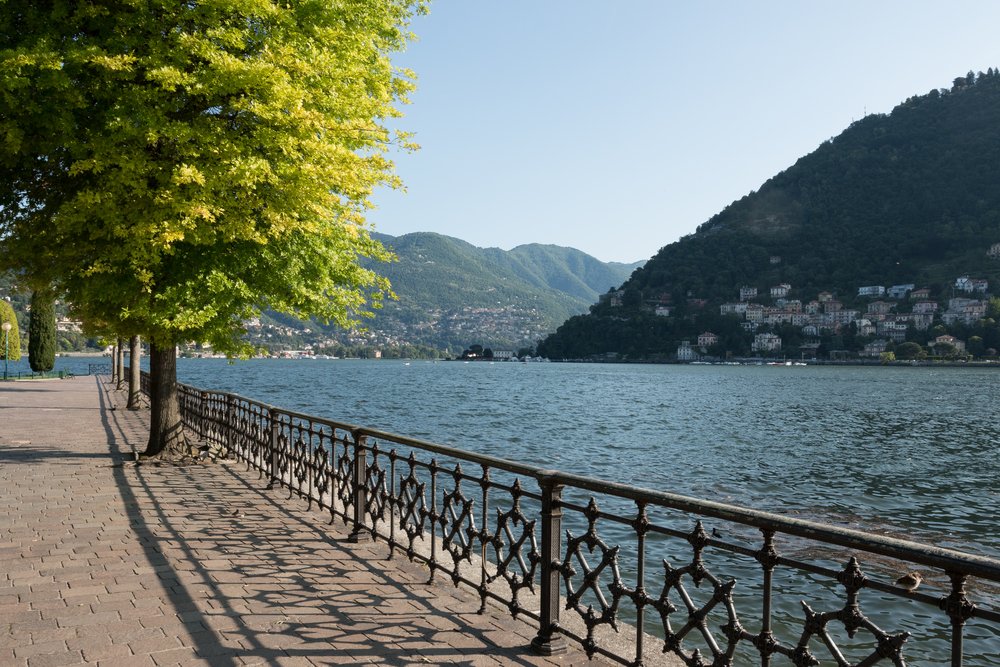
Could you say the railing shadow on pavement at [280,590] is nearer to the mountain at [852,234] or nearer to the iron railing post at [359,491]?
the iron railing post at [359,491]

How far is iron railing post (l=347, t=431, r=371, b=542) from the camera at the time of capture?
25.4ft

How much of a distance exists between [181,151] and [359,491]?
549 centimetres

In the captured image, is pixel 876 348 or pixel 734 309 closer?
pixel 876 348

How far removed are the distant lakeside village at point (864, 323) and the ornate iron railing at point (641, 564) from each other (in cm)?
14737

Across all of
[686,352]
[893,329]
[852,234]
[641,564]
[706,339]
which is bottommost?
[641,564]

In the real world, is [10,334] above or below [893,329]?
below

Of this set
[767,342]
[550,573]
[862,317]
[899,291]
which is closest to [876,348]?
[862,317]

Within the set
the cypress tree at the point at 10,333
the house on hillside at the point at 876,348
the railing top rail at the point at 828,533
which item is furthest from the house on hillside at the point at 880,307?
the railing top rail at the point at 828,533

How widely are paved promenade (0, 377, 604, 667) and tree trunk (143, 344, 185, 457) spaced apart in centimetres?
236

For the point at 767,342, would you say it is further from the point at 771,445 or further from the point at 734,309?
the point at 771,445

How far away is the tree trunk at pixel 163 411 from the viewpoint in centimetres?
1299

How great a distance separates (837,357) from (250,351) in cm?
16821

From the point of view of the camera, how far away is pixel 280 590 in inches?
234

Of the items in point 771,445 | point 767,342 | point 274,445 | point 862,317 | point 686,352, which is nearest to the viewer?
point 274,445
